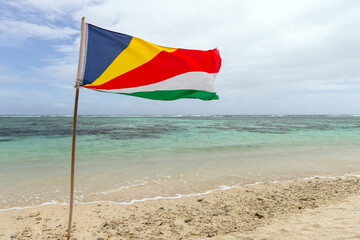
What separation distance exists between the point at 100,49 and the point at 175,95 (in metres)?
1.53

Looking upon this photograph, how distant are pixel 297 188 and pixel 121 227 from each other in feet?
15.7

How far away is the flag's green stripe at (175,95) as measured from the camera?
397 centimetres

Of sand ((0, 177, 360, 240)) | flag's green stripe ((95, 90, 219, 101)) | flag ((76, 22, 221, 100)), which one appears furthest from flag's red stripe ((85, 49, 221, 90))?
sand ((0, 177, 360, 240))

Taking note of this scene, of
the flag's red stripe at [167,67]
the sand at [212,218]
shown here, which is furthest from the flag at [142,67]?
the sand at [212,218]

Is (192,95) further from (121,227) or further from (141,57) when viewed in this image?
(121,227)

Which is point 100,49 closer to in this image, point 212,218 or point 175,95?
point 175,95

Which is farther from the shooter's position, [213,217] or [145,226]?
[213,217]

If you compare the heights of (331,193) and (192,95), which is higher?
(192,95)

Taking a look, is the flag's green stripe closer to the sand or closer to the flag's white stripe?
the flag's white stripe

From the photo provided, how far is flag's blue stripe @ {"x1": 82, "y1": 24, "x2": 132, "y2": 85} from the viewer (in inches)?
131

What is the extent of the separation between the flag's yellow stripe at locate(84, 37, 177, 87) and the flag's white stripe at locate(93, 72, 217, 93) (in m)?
0.40

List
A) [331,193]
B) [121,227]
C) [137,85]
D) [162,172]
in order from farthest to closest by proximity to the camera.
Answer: [162,172], [331,193], [121,227], [137,85]

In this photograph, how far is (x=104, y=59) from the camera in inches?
137

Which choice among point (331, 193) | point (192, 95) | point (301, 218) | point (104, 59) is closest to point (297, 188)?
point (331, 193)
